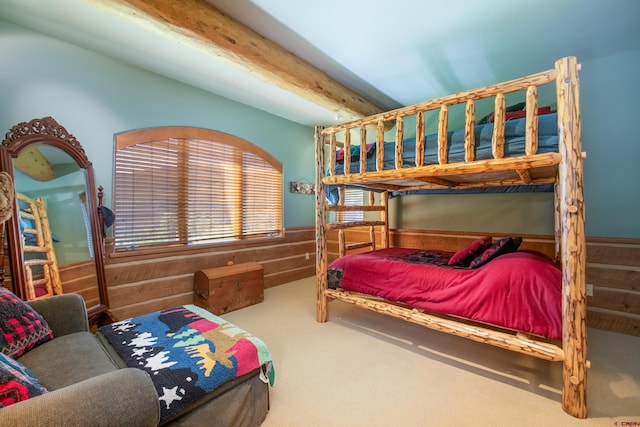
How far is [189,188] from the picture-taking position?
330 cm

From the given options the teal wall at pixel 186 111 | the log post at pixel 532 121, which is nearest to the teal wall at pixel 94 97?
the teal wall at pixel 186 111

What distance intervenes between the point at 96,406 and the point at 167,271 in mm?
2460

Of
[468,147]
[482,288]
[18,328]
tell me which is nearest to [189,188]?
[18,328]

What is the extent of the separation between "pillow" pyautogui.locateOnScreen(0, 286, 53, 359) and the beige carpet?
1.40 metres

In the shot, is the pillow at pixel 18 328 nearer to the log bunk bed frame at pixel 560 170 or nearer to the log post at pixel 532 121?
the log bunk bed frame at pixel 560 170

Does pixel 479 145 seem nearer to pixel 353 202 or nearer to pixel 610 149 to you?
pixel 610 149

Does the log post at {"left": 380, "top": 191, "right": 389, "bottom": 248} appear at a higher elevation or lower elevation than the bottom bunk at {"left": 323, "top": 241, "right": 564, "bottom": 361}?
higher

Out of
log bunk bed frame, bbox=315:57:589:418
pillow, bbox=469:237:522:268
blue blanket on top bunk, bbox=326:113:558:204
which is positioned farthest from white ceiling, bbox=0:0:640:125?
pillow, bbox=469:237:522:268

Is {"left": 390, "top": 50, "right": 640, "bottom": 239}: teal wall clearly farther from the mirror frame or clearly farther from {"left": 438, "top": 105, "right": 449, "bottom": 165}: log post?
the mirror frame

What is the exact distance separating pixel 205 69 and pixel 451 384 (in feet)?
12.0

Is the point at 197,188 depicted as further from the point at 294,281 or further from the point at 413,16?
the point at 413,16

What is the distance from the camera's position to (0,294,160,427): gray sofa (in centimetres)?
80

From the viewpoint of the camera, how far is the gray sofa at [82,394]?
0.80 meters

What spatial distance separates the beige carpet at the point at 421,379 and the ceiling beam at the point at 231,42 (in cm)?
254
